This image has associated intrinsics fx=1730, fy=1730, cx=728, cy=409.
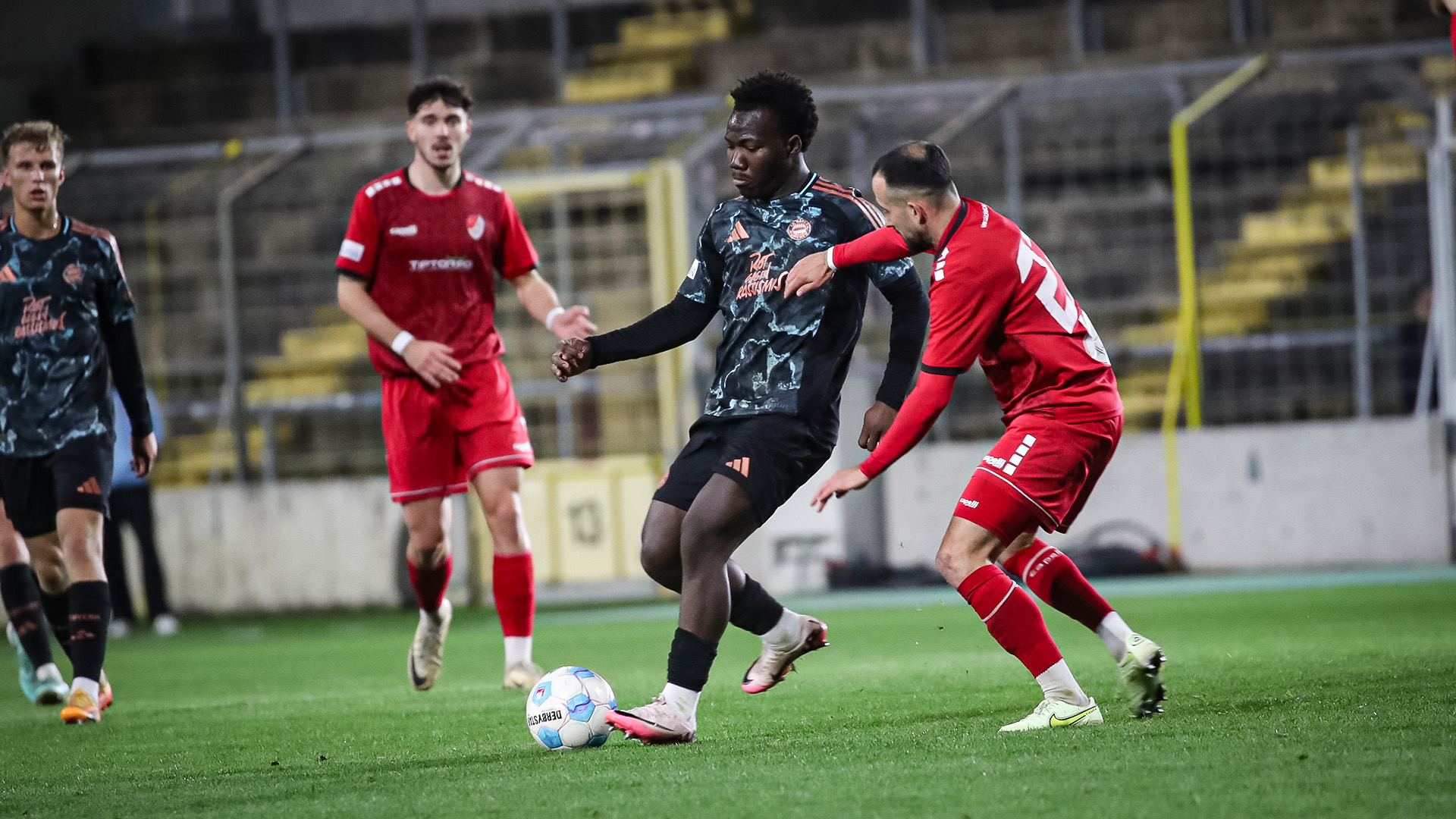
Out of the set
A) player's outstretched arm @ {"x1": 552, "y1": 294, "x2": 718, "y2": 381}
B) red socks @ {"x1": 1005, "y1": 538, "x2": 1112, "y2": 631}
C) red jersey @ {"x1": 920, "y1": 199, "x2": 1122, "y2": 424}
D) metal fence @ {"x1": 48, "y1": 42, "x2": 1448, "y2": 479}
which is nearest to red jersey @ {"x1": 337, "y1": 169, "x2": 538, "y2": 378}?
player's outstretched arm @ {"x1": 552, "y1": 294, "x2": 718, "y2": 381}

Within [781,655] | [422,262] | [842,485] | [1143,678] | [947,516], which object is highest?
[422,262]

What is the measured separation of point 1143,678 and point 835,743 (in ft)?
2.89

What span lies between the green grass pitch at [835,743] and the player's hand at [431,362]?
1.20 m

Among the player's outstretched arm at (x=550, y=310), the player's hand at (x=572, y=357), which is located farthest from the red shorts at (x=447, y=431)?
the player's hand at (x=572, y=357)

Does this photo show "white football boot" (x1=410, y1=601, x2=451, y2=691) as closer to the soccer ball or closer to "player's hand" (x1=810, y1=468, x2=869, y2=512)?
the soccer ball

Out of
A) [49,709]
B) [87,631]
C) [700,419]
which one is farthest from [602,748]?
[49,709]

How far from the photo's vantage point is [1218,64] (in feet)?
45.5

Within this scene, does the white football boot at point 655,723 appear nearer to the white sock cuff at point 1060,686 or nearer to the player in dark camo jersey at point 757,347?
the player in dark camo jersey at point 757,347

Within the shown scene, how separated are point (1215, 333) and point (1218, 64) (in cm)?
219

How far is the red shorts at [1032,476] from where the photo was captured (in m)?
4.80

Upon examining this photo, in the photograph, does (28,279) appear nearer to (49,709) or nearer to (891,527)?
(49,709)

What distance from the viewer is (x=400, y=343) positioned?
6594mm

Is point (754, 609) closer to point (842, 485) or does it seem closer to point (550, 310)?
point (842, 485)

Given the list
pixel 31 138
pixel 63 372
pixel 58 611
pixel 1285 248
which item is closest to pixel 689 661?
pixel 63 372
